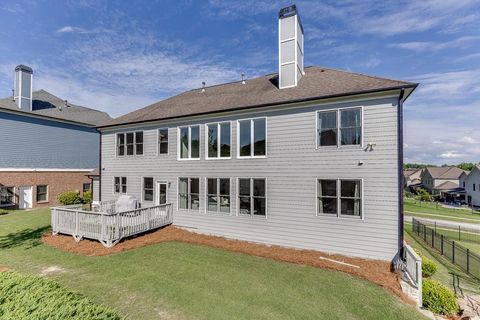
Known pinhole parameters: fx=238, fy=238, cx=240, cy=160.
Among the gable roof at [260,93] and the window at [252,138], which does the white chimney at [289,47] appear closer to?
the gable roof at [260,93]

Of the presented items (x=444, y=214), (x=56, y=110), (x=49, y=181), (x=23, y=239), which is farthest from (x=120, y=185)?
(x=444, y=214)

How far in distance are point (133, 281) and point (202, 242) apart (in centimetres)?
417

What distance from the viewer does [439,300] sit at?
19.8ft

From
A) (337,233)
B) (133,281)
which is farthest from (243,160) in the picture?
(133,281)

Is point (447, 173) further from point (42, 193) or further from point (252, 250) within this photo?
point (42, 193)

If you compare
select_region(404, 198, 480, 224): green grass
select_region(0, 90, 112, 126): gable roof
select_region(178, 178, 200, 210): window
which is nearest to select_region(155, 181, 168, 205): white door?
select_region(178, 178, 200, 210): window

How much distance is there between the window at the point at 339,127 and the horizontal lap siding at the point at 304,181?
260mm

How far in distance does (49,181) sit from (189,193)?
1702cm

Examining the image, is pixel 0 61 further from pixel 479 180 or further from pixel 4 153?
pixel 479 180

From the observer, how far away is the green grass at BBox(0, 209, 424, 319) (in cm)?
544

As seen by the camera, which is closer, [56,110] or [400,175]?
[400,175]

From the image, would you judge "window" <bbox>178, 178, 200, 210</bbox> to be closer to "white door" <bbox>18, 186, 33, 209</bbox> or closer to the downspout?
the downspout

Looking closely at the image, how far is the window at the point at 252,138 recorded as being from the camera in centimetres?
1093

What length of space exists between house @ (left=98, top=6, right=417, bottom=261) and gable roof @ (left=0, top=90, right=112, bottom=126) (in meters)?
12.6
